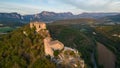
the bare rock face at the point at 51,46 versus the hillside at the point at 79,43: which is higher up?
the bare rock face at the point at 51,46

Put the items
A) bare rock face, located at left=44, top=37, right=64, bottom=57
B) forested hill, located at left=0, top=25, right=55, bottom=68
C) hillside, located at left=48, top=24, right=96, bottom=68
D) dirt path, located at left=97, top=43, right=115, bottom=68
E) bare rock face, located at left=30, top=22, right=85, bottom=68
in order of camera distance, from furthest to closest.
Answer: hillside, located at left=48, top=24, right=96, bottom=68 < dirt path, located at left=97, top=43, right=115, bottom=68 < bare rock face, located at left=44, top=37, right=64, bottom=57 < forested hill, located at left=0, top=25, right=55, bottom=68 < bare rock face, located at left=30, top=22, right=85, bottom=68

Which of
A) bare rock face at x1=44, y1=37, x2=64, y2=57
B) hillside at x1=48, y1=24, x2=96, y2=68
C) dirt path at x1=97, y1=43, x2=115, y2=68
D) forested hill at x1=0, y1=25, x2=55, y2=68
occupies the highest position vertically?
bare rock face at x1=44, y1=37, x2=64, y2=57

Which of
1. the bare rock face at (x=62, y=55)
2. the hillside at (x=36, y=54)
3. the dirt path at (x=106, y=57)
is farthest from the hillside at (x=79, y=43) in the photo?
the hillside at (x=36, y=54)

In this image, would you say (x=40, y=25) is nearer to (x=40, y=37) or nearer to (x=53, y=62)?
(x=40, y=37)

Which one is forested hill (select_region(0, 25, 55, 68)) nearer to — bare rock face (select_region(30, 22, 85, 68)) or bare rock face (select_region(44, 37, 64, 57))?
bare rock face (select_region(44, 37, 64, 57))

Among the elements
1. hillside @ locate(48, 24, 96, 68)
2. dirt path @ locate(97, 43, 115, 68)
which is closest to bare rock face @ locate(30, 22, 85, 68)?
hillside @ locate(48, 24, 96, 68)

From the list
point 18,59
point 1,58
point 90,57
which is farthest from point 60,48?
point 90,57

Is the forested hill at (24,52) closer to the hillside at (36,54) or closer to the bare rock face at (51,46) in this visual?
the hillside at (36,54)

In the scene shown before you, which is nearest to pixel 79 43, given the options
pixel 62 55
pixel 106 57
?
pixel 106 57
